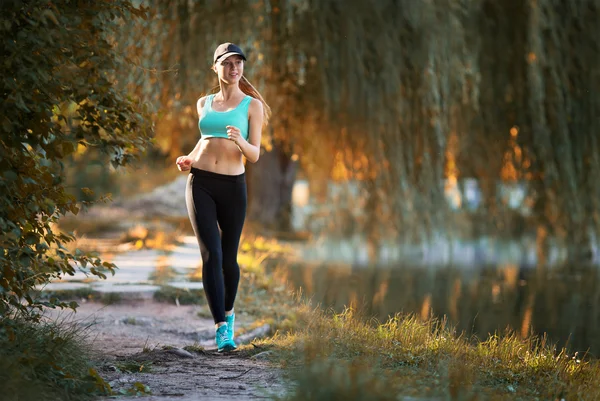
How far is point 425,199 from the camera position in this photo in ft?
35.2

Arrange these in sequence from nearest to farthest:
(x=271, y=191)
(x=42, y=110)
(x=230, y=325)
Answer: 1. (x=42, y=110)
2. (x=230, y=325)
3. (x=271, y=191)

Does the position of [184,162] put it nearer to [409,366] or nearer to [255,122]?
[255,122]

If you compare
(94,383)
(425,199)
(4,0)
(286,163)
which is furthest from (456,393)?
(286,163)

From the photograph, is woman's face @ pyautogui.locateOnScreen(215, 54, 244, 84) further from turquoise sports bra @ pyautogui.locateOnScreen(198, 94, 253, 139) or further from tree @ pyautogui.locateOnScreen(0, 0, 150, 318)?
tree @ pyautogui.locateOnScreen(0, 0, 150, 318)

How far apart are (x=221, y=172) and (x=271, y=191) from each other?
12.3 metres

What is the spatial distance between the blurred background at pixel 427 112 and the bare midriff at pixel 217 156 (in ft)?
11.0

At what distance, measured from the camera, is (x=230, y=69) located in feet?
19.5

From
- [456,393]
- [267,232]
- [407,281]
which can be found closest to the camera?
[456,393]

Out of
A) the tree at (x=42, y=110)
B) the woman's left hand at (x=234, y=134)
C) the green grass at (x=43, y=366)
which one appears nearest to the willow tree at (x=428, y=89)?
the woman's left hand at (x=234, y=134)

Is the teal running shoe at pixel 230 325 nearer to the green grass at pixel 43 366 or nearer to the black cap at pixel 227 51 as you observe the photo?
the green grass at pixel 43 366

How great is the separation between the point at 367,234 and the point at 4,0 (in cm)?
677

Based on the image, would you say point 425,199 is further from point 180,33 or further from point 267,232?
point 267,232

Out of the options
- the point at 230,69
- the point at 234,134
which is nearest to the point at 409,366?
the point at 234,134

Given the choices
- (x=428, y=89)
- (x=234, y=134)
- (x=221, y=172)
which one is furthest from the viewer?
(x=428, y=89)
